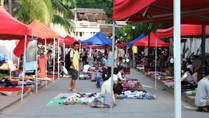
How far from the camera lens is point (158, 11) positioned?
21.9ft

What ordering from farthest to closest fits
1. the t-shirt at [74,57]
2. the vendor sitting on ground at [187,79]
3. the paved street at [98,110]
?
the vendor sitting on ground at [187,79] → the t-shirt at [74,57] → the paved street at [98,110]

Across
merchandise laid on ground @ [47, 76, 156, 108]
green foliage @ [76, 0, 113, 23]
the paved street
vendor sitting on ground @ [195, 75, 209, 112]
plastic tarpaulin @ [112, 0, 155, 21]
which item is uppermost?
green foliage @ [76, 0, 113, 23]

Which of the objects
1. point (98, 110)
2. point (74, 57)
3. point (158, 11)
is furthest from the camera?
point (74, 57)

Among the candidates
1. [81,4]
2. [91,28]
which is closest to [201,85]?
[91,28]

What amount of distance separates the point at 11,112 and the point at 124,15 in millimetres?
4763

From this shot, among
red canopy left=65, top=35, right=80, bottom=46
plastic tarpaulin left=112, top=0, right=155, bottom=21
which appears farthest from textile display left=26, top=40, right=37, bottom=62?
red canopy left=65, top=35, right=80, bottom=46

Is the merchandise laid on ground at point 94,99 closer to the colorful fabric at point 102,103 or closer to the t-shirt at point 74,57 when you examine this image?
the colorful fabric at point 102,103

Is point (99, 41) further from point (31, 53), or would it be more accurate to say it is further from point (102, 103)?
point (102, 103)

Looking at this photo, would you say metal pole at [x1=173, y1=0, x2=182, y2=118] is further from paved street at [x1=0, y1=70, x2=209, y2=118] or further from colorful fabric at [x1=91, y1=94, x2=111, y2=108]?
colorful fabric at [x1=91, y1=94, x2=111, y2=108]

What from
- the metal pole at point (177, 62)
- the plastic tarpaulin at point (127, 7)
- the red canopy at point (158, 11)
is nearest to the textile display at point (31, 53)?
the red canopy at point (158, 11)


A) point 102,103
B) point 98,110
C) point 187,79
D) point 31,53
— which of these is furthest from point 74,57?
point 187,79

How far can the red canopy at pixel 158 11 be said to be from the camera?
5.14 meters

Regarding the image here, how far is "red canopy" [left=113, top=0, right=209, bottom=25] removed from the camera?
5.14 metres

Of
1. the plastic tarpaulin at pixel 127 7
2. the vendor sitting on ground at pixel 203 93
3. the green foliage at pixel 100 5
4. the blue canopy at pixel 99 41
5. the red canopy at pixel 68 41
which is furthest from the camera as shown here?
the green foliage at pixel 100 5
